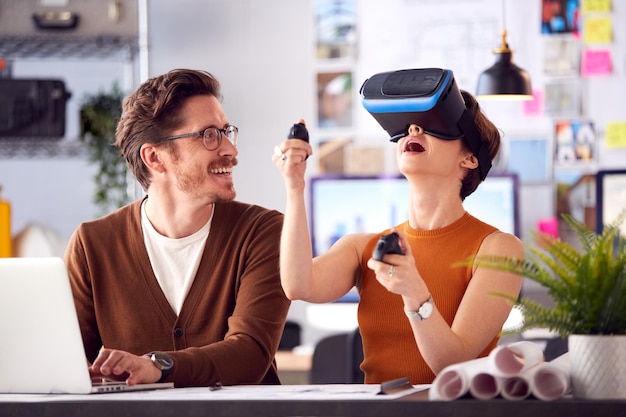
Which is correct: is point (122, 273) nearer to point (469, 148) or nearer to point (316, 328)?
point (469, 148)

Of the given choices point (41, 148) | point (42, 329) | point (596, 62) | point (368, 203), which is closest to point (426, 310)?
point (42, 329)

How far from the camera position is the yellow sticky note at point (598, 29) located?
161 inches

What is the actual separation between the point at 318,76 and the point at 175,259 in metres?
2.23

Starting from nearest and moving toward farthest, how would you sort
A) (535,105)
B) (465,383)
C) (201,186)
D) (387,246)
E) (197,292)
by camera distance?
(465,383), (387,246), (197,292), (201,186), (535,105)

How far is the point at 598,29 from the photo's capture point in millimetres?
4090

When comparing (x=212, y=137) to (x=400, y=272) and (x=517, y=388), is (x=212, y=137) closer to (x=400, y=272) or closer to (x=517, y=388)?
(x=400, y=272)

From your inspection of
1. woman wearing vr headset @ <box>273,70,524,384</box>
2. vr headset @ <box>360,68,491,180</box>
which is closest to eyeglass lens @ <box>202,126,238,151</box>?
woman wearing vr headset @ <box>273,70,524,384</box>

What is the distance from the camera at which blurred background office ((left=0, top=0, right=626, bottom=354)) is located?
4098 millimetres

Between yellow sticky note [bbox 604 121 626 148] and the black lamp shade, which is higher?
the black lamp shade

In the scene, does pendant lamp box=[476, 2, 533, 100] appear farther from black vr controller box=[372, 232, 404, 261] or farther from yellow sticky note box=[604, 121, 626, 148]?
black vr controller box=[372, 232, 404, 261]

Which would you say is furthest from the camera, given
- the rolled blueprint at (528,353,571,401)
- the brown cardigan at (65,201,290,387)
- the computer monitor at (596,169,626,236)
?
the computer monitor at (596,169,626,236)

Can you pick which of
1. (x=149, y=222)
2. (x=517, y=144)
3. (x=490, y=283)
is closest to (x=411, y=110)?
(x=490, y=283)

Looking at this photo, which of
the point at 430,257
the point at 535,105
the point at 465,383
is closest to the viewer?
the point at 465,383

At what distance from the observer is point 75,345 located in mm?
1574
